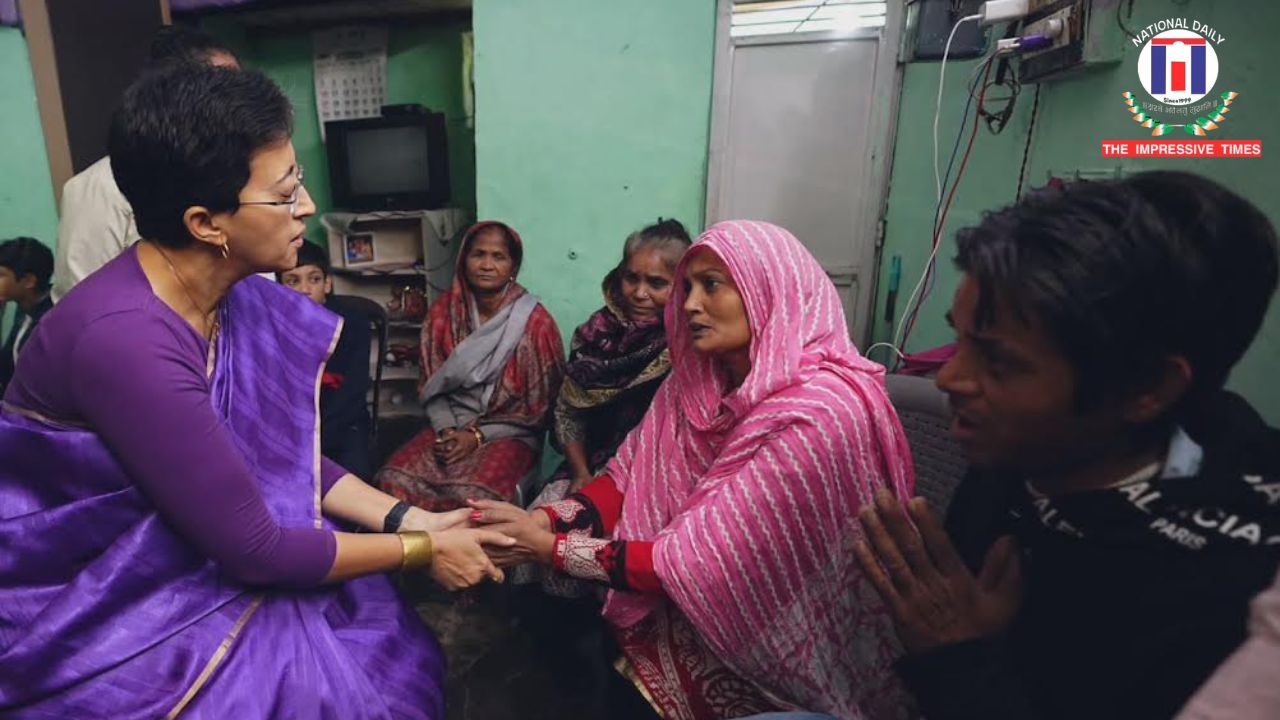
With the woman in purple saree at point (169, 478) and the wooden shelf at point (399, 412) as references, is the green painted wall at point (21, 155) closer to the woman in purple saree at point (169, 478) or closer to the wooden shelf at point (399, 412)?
the wooden shelf at point (399, 412)

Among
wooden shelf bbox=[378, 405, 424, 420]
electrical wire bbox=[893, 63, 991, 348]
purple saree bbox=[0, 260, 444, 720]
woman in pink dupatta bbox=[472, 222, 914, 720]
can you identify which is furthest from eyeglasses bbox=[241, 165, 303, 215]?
wooden shelf bbox=[378, 405, 424, 420]

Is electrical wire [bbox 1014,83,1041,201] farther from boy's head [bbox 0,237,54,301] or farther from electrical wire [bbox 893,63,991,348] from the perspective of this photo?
boy's head [bbox 0,237,54,301]

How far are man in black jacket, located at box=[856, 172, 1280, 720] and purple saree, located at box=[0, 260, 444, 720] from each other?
2.87 feet

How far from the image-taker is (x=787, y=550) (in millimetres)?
1176

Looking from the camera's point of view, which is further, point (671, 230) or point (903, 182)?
point (903, 182)

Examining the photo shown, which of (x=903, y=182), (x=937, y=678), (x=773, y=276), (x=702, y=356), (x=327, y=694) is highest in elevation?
(x=903, y=182)

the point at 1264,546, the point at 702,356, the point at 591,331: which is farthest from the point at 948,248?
the point at 1264,546

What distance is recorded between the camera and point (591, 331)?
2379 mm

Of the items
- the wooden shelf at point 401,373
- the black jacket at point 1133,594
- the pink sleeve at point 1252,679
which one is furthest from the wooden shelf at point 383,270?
the pink sleeve at point 1252,679

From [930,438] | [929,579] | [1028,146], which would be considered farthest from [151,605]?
[1028,146]

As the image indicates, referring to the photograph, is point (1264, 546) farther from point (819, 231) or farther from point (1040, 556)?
point (819, 231)

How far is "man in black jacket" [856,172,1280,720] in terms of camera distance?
0.61 m

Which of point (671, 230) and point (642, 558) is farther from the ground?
point (671, 230)

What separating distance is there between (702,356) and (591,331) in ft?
3.14
